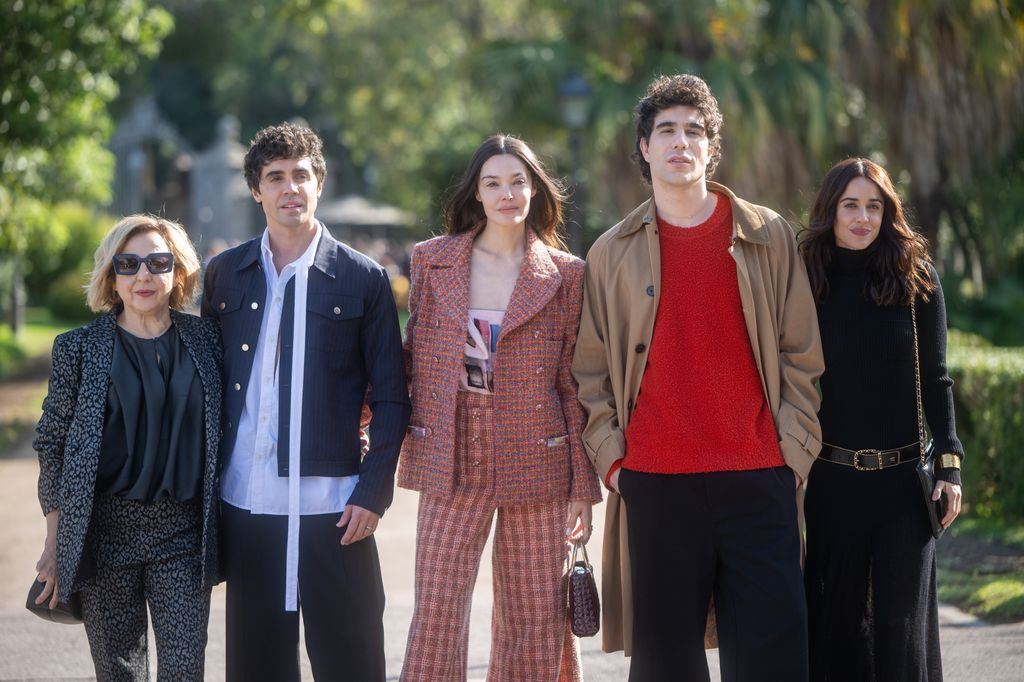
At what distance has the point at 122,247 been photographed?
3947mm

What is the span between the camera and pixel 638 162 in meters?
4.18

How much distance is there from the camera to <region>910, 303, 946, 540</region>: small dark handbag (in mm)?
3873

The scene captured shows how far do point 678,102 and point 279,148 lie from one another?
1347 millimetres

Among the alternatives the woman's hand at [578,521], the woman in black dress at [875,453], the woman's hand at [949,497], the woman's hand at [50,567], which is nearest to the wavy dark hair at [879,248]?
the woman in black dress at [875,453]

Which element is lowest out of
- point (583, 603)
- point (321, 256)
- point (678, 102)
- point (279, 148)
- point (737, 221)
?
point (583, 603)

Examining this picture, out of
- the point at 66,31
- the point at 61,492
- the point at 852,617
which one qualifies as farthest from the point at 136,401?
the point at 66,31

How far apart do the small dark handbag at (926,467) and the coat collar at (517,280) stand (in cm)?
123

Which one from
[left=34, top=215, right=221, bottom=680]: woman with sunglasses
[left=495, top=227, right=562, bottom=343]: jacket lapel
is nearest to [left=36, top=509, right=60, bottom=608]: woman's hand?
[left=34, top=215, right=221, bottom=680]: woman with sunglasses

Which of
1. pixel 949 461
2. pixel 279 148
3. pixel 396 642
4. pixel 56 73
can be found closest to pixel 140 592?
pixel 279 148

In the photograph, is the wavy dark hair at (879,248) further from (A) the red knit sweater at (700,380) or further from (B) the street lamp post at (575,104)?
(B) the street lamp post at (575,104)

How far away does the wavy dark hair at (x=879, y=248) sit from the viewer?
398 cm

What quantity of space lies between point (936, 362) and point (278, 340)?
2.23 metres

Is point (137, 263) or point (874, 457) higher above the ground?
point (137, 263)

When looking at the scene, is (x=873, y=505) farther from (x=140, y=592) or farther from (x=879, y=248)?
(x=140, y=592)
